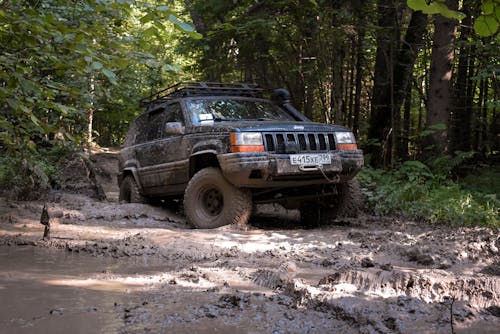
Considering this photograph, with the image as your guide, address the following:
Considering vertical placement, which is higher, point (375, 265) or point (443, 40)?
point (443, 40)

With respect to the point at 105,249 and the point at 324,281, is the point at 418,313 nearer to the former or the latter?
the point at 324,281

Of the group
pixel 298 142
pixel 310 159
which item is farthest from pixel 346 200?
pixel 298 142

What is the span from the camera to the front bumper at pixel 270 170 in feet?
18.3

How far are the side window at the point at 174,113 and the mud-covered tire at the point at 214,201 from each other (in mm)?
1161

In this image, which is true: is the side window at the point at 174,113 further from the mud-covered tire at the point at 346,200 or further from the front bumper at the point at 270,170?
the mud-covered tire at the point at 346,200

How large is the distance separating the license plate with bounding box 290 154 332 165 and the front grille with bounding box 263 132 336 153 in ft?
0.31

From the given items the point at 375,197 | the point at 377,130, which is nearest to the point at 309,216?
the point at 375,197

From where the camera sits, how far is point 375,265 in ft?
12.1

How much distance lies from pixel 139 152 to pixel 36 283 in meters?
4.82

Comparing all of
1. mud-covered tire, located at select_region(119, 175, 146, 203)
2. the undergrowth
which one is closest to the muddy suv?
mud-covered tire, located at select_region(119, 175, 146, 203)

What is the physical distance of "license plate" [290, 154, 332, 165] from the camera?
→ 5.71 meters

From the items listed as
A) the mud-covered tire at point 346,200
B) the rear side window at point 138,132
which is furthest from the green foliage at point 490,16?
the rear side window at point 138,132

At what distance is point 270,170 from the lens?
5602 millimetres

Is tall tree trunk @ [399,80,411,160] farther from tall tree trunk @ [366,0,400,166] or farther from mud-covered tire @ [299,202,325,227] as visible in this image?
mud-covered tire @ [299,202,325,227]
